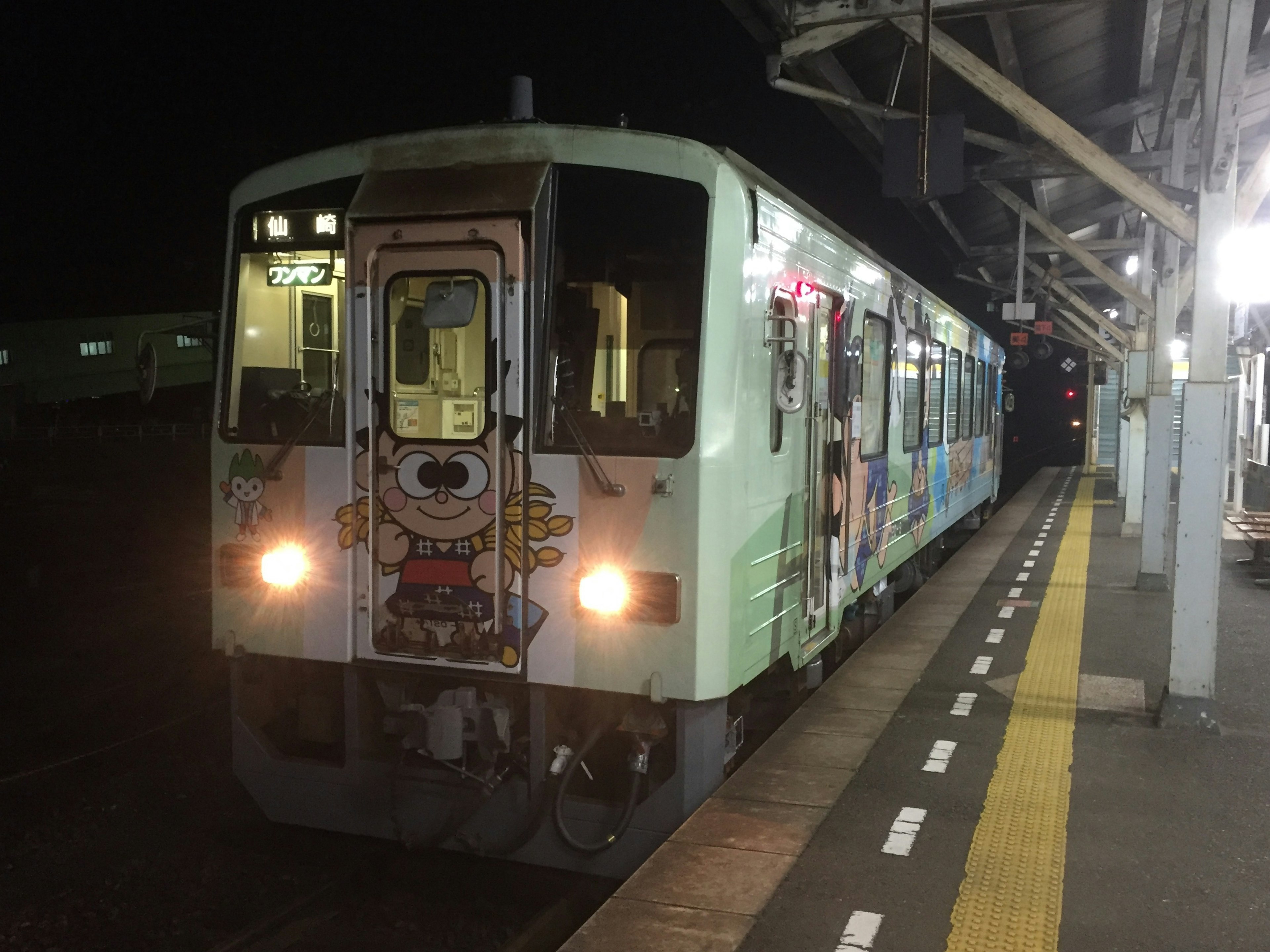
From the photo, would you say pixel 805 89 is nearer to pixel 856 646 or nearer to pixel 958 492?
pixel 856 646

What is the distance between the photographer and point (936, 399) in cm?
1061

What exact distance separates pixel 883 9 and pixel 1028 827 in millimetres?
5619

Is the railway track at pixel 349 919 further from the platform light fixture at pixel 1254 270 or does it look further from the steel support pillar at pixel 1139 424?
the steel support pillar at pixel 1139 424

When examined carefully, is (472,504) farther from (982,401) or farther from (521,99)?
(982,401)

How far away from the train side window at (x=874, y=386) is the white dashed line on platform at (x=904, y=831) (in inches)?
101

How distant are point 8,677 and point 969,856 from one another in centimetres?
710

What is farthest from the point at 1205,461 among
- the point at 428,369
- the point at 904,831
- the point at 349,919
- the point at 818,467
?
the point at 349,919

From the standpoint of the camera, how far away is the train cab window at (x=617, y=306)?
4461mm

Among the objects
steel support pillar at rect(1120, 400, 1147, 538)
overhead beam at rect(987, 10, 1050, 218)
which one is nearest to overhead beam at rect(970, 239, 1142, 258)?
steel support pillar at rect(1120, 400, 1147, 538)

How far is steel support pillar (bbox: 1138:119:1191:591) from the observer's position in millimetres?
10734

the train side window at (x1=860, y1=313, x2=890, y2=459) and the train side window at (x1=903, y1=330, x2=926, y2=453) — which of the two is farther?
the train side window at (x1=903, y1=330, x2=926, y2=453)

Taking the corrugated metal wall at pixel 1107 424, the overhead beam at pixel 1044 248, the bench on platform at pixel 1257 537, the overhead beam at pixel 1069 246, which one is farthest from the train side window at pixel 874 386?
the corrugated metal wall at pixel 1107 424

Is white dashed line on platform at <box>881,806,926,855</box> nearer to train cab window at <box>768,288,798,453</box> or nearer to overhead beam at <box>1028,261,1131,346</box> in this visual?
train cab window at <box>768,288,798,453</box>

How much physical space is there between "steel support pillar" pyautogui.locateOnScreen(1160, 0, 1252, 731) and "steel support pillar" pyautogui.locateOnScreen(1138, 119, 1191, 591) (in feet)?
15.1
